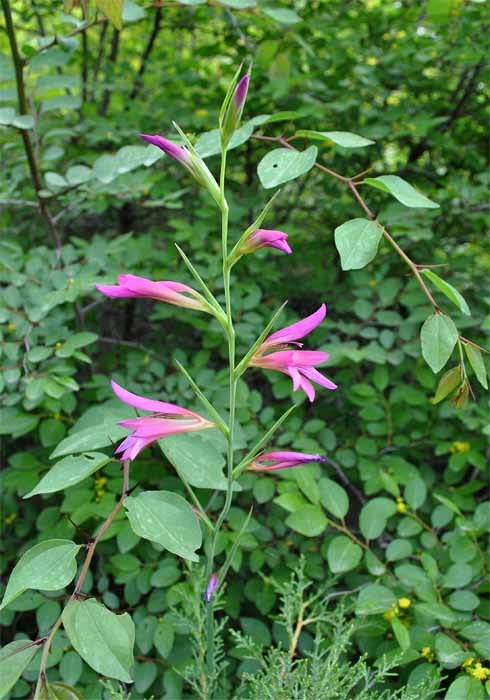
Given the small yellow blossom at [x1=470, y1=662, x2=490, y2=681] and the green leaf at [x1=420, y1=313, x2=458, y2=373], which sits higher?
the green leaf at [x1=420, y1=313, x2=458, y2=373]

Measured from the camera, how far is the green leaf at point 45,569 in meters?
0.84

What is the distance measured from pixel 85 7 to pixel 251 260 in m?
0.96

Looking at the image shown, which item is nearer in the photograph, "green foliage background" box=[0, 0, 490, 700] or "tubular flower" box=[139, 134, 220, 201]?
"tubular flower" box=[139, 134, 220, 201]

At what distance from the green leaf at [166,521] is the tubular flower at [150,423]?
82 millimetres

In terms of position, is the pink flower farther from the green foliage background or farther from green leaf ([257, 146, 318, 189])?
the green foliage background

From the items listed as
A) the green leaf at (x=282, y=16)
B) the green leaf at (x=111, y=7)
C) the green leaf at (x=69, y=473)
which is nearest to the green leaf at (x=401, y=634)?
the green leaf at (x=69, y=473)

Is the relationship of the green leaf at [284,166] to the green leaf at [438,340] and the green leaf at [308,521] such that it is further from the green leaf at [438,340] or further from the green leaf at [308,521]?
the green leaf at [308,521]

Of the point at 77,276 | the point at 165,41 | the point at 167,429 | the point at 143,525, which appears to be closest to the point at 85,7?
the point at 77,276

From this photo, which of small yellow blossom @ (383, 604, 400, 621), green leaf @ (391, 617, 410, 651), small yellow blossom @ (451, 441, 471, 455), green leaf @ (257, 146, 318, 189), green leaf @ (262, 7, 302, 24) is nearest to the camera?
green leaf @ (257, 146, 318, 189)

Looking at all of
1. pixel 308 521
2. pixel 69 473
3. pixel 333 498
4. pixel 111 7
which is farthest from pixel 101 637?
pixel 111 7

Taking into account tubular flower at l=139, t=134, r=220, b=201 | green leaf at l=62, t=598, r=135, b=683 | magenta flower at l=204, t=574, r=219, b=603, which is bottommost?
magenta flower at l=204, t=574, r=219, b=603

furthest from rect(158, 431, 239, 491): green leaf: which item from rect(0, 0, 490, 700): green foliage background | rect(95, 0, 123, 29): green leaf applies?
rect(95, 0, 123, 29): green leaf

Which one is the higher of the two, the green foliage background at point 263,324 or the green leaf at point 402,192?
the green leaf at point 402,192

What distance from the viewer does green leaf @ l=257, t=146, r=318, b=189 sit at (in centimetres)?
104
